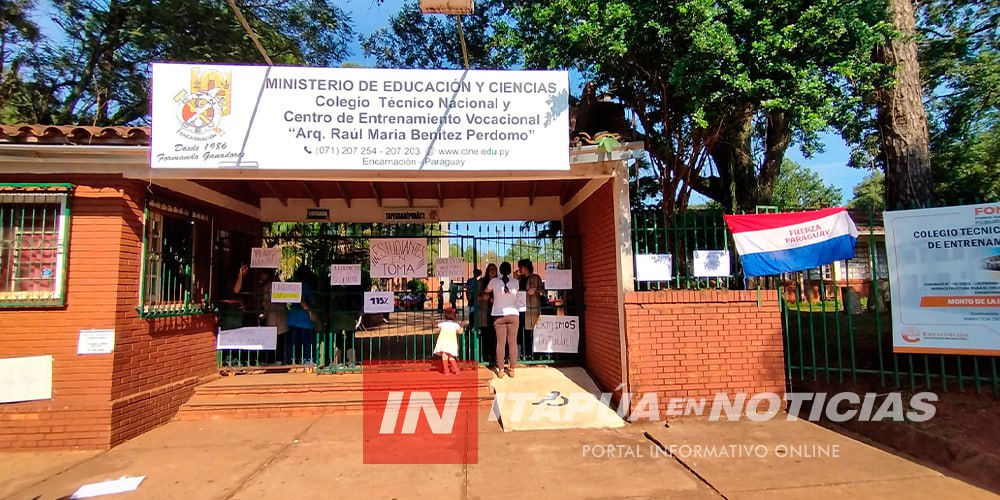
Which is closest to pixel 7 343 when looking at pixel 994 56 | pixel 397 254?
pixel 397 254

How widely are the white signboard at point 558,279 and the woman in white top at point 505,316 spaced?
2.09 ft

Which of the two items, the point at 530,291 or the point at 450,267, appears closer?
the point at 530,291

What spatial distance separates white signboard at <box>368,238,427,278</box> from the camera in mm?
7879

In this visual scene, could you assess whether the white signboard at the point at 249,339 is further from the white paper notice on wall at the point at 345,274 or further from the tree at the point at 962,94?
the tree at the point at 962,94

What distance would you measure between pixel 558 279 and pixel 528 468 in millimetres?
3588

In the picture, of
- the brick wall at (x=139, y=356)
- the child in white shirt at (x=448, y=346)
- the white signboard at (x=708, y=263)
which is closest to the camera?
the brick wall at (x=139, y=356)

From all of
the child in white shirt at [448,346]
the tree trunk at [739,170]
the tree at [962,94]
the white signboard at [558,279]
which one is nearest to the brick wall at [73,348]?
the child in white shirt at [448,346]

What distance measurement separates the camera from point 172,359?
6383 mm

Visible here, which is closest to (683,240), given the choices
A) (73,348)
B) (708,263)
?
(708,263)

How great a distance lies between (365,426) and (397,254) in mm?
2792

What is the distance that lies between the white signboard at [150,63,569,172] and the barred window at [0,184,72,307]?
144cm

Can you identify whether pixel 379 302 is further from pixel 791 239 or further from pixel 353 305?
pixel 791 239

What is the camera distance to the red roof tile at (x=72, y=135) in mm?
5203

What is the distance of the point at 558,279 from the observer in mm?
7836
